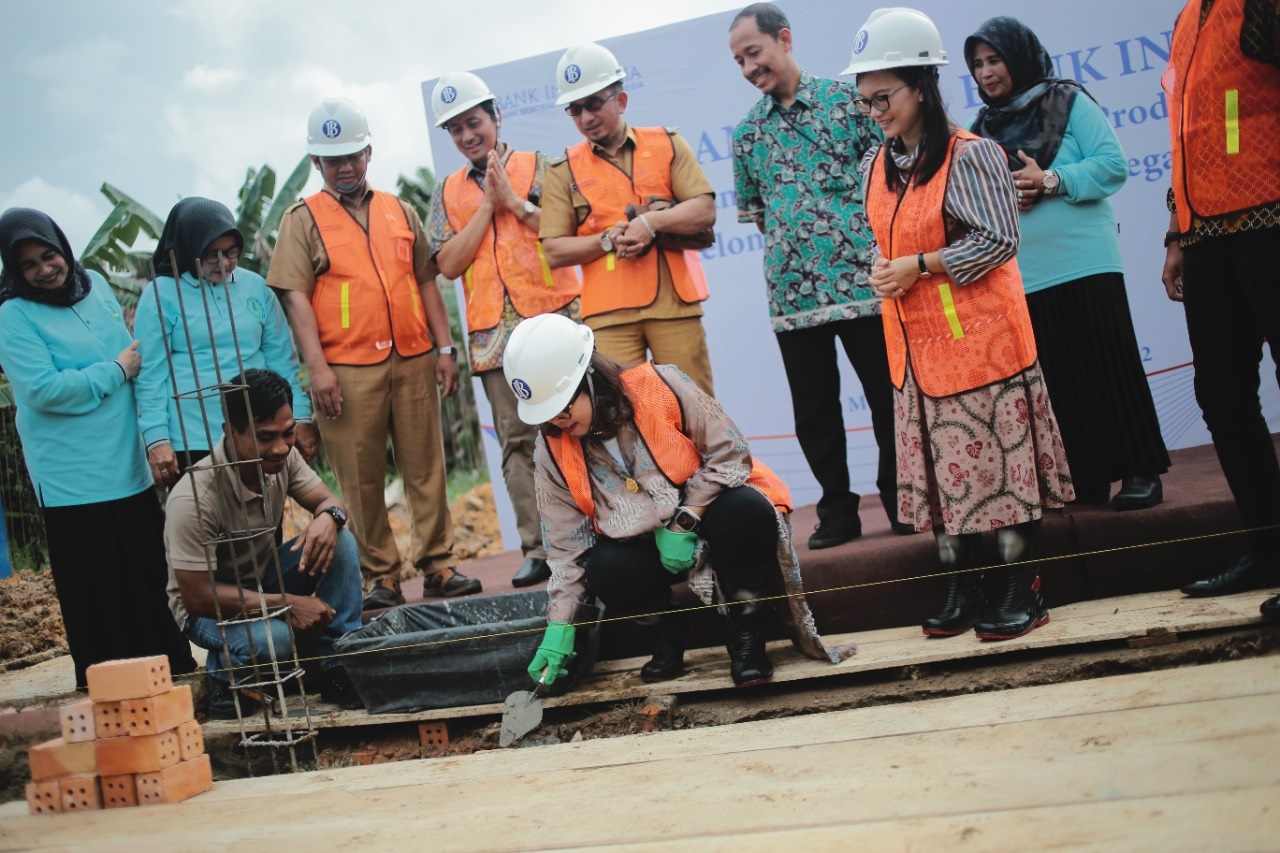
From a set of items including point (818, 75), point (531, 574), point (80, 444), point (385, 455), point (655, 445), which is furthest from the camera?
point (818, 75)

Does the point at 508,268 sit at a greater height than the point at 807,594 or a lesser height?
greater

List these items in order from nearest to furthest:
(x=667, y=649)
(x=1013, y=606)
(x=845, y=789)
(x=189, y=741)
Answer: (x=845, y=789) < (x=189, y=741) < (x=1013, y=606) < (x=667, y=649)

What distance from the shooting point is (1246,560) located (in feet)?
10.6

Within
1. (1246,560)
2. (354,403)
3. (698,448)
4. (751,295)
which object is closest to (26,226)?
(354,403)

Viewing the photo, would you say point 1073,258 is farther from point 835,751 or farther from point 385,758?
point 385,758

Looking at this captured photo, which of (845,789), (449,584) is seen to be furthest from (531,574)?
(845,789)

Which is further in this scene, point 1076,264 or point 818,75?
point 818,75

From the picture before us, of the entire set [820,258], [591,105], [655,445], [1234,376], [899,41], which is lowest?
[1234,376]

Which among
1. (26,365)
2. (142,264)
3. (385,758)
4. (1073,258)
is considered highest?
(142,264)

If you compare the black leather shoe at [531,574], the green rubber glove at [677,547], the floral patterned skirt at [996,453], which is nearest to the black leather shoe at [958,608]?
the floral patterned skirt at [996,453]

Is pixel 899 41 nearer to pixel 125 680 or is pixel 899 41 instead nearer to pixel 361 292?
pixel 361 292

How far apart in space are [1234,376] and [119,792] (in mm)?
3129

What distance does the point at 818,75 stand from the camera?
5.25m

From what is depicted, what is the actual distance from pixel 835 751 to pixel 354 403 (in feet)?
8.41
